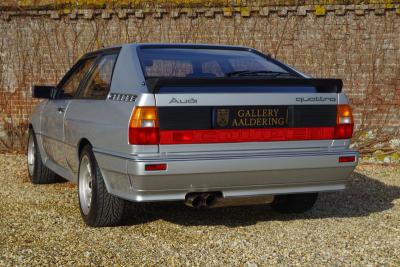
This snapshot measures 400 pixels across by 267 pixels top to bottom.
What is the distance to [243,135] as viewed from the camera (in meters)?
4.87

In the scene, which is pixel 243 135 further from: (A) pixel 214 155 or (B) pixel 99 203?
(B) pixel 99 203

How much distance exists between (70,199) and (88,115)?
1.57 m

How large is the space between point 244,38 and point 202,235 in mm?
6709

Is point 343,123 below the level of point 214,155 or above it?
above

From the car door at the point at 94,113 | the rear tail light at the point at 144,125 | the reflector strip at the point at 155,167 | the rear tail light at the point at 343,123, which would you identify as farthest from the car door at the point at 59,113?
the rear tail light at the point at 343,123

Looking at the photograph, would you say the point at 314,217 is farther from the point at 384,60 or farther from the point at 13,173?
the point at 384,60

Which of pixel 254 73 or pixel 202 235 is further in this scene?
pixel 254 73

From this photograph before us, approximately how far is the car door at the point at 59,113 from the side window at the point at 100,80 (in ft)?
0.92

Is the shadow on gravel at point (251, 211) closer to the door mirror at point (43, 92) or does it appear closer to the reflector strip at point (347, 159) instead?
the reflector strip at point (347, 159)

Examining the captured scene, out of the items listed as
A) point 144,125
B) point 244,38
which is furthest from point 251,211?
point 244,38

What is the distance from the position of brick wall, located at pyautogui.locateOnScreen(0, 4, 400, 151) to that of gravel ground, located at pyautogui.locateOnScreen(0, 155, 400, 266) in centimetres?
444

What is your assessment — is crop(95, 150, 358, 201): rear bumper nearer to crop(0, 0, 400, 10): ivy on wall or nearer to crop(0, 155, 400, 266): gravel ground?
crop(0, 155, 400, 266): gravel ground

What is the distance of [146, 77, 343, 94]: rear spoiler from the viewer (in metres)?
4.62

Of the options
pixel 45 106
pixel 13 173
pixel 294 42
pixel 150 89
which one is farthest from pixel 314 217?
pixel 294 42
